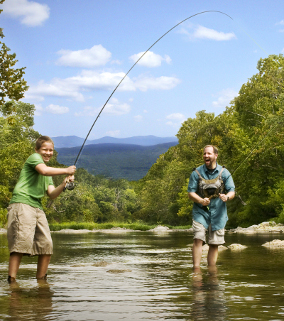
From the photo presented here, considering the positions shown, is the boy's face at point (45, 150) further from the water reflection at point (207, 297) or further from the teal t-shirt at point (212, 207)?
the water reflection at point (207, 297)

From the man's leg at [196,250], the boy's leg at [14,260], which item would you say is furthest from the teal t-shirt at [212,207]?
the boy's leg at [14,260]

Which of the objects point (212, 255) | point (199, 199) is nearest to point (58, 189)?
point (199, 199)

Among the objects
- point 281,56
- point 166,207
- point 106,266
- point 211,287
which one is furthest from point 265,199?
point 211,287

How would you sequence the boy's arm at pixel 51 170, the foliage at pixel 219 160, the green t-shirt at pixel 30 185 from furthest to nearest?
the foliage at pixel 219 160, the green t-shirt at pixel 30 185, the boy's arm at pixel 51 170

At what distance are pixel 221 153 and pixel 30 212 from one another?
41479 millimetres

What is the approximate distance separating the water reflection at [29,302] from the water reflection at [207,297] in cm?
126

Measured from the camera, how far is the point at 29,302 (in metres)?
4.67

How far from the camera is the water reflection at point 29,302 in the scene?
4020mm

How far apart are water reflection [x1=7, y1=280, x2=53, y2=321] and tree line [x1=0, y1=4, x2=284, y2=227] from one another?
13.5 meters

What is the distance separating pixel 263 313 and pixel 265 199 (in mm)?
38922

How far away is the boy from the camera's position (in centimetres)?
582

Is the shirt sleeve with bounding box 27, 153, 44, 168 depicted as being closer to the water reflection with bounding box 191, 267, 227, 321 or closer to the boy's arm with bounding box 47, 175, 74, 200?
the boy's arm with bounding box 47, 175, 74, 200

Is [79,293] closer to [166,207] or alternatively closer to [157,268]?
[157,268]

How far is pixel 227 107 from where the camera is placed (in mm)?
60094
